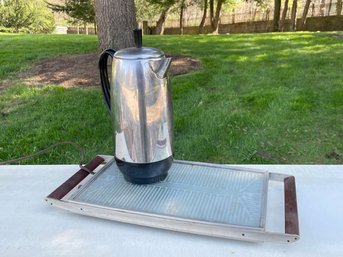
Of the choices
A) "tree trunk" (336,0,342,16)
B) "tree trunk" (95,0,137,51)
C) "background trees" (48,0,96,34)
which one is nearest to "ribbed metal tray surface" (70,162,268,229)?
"tree trunk" (95,0,137,51)

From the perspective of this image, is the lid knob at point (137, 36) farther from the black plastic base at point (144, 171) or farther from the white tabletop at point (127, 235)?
the white tabletop at point (127, 235)

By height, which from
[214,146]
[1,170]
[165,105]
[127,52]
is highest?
[127,52]

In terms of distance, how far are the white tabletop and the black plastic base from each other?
13 cm

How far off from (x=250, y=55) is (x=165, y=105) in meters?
3.74

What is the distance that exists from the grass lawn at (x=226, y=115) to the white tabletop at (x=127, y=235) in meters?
0.99

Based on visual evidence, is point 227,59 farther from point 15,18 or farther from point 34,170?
point 15,18

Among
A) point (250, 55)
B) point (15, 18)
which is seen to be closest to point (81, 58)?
point (250, 55)

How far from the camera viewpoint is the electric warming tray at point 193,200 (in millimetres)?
718

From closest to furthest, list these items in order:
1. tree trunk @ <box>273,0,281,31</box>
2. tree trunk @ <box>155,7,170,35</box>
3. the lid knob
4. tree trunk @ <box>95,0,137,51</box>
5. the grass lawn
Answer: the lid knob < the grass lawn < tree trunk @ <box>95,0,137,51</box> < tree trunk @ <box>273,0,281,31</box> < tree trunk @ <box>155,7,170,35</box>

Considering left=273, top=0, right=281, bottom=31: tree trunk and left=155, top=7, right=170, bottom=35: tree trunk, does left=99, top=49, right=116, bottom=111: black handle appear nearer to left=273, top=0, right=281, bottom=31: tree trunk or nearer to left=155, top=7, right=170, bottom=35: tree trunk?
left=273, top=0, right=281, bottom=31: tree trunk

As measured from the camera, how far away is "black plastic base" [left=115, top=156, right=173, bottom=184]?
2.76ft

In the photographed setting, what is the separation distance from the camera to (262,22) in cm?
1381

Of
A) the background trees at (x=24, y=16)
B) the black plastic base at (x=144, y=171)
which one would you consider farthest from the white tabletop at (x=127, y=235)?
the background trees at (x=24, y=16)

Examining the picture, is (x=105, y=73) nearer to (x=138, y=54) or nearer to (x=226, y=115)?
(x=138, y=54)
